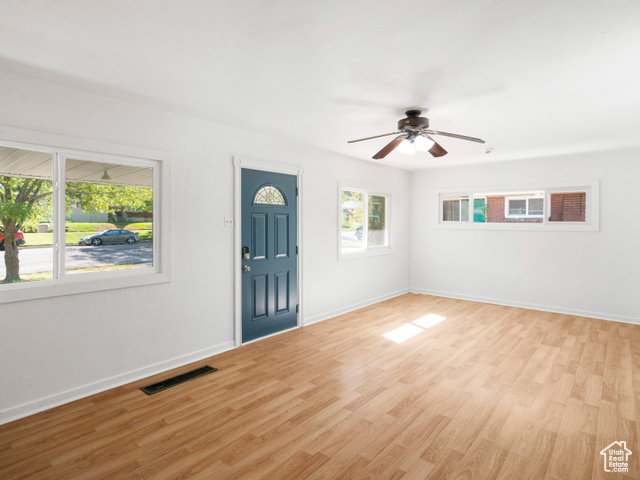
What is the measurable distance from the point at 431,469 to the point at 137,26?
307cm

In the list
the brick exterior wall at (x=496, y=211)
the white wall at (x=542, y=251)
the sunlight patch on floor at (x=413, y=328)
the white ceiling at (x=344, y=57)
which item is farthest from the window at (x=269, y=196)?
the brick exterior wall at (x=496, y=211)

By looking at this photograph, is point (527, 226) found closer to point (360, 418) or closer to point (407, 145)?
point (407, 145)

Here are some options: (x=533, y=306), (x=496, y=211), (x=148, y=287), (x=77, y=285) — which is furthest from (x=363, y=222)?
(x=77, y=285)

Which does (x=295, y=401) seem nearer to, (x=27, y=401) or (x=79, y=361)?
(x=79, y=361)

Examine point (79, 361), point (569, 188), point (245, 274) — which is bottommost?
point (79, 361)

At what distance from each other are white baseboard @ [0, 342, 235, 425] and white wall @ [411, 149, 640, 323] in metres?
4.64

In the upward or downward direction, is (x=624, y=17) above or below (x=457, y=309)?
above

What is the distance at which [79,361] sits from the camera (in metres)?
2.99

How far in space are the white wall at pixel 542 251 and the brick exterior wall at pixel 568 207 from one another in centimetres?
24

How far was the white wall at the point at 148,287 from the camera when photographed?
107 inches

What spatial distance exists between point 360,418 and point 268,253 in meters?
2.36

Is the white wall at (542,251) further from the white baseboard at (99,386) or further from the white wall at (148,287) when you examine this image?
the white baseboard at (99,386)

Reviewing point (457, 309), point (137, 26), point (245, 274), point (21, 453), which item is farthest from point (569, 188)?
point (21, 453)

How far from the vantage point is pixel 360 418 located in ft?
8.88
